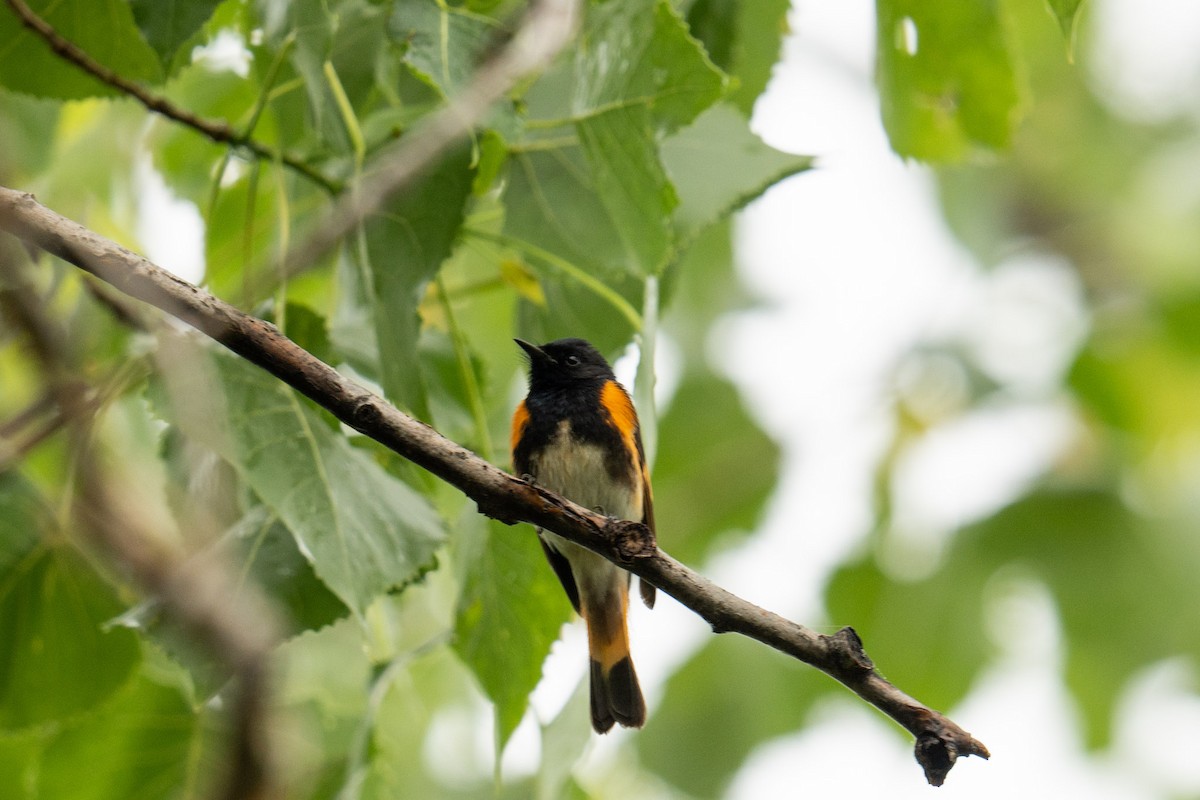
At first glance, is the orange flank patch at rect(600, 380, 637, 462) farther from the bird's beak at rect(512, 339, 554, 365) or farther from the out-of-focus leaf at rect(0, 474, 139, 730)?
the out-of-focus leaf at rect(0, 474, 139, 730)

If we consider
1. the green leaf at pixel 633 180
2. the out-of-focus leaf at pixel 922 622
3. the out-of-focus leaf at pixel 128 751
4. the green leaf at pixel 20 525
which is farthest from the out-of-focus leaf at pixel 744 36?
the out-of-focus leaf at pixel 922 622

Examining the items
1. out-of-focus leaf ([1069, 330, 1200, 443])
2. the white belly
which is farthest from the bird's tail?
out-of-focus leaf ([1069, 330, 1200, 443])

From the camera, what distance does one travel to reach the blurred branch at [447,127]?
227cm

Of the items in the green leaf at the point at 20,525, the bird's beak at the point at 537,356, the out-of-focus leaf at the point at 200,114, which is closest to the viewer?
the green leaf at the point at 20,525

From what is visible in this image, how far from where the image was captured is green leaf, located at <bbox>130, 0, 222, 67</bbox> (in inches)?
89.8

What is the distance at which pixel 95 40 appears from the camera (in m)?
2.55

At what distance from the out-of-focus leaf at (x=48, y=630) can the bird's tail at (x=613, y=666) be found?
1.54m

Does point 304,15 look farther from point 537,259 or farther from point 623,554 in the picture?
point 623,554

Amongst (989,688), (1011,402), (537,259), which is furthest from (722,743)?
(537,259)

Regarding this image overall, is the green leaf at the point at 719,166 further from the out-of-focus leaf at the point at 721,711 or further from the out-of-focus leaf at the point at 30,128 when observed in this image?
the out-of-focus leaf at the point at 721,711

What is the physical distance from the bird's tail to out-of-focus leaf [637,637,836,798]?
1.88 metres

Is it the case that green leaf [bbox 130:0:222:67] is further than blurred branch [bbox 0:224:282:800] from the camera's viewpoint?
Yes

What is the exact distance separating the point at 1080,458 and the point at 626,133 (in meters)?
4.53

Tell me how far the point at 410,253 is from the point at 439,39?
434mm
